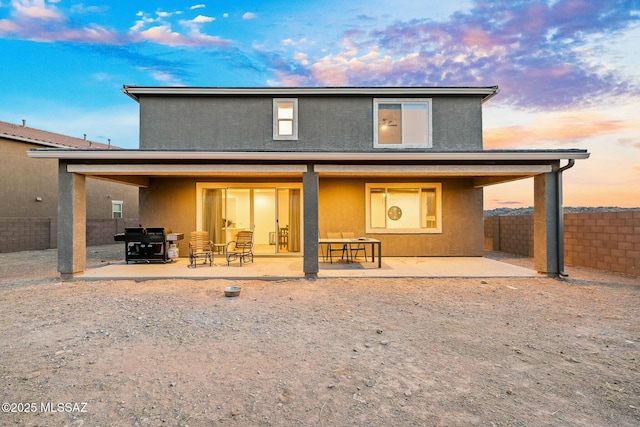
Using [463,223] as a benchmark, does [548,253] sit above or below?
below

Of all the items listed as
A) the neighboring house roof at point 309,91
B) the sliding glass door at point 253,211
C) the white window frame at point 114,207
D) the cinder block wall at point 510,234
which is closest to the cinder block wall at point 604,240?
the cinder block wall at point 510,234

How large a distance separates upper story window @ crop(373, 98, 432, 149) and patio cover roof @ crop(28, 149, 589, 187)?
2707 mm

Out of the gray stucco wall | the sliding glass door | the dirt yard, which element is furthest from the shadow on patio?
the gray stucco wall

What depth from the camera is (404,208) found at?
10.2m

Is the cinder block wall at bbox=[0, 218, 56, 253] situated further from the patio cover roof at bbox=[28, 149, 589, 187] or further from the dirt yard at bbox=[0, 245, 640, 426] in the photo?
the dirt yard at bbox=[0, 245, 640, 426]

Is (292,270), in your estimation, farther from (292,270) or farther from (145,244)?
(145,244)

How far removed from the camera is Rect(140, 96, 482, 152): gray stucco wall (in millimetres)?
9945

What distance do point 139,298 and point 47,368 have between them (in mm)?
2692

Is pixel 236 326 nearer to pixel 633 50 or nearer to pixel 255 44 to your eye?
pixel 633 50

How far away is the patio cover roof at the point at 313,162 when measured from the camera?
6.98m

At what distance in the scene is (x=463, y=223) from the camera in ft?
33.3

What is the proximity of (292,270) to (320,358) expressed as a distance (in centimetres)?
464

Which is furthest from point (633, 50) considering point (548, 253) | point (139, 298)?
point (139, 298)

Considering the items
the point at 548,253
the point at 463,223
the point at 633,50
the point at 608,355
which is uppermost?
the point at 633,50
